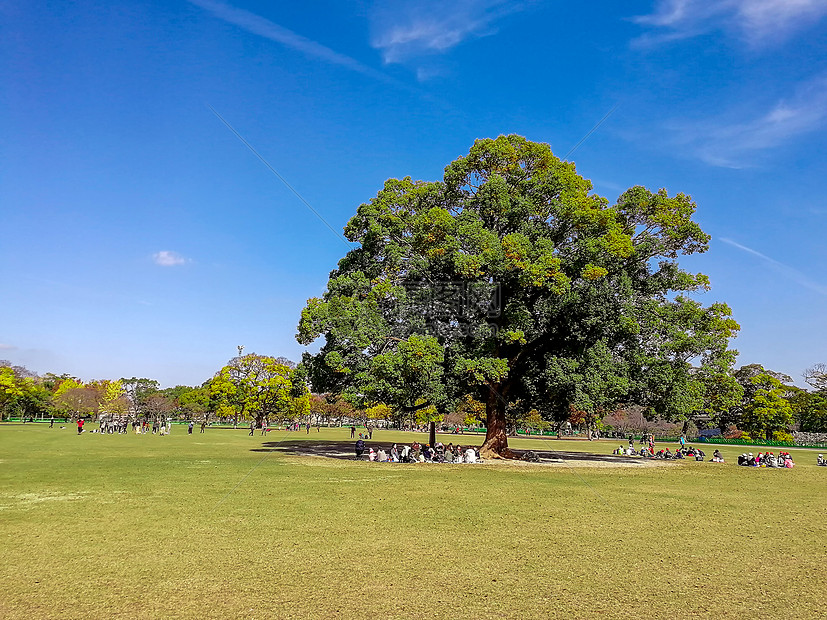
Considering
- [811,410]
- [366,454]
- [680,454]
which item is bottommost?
[366,454]

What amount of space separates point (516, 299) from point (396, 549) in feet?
62.6

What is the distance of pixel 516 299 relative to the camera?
27156mm

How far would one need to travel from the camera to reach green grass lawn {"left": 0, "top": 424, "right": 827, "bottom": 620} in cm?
681

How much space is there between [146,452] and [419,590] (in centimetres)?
2524

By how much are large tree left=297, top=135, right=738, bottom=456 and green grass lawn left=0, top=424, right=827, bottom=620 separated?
9028 mm

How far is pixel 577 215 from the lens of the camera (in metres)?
27.0

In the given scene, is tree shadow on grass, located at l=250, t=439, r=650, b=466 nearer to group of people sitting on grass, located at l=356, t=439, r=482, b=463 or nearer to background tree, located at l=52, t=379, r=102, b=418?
group of people sitting on grass, located at l=356, t=439, r=482, b=463

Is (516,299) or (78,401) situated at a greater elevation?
(516,299)

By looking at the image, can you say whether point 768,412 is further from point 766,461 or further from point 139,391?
point 139,391

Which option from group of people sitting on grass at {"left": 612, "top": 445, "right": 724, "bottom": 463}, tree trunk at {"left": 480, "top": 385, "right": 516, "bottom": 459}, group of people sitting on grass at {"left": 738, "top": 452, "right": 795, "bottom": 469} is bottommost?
group of people sitting on grass at {"left": 612, "top": 445, "right": 724, "bottom": 463}

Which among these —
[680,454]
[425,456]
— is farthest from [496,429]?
[680,454]

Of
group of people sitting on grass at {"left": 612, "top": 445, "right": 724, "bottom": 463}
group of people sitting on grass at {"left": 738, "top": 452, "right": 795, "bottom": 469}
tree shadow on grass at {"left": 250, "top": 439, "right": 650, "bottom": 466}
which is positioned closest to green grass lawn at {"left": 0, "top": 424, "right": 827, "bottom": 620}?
tree shadow on grass at {"left": 250, "top": 439, "right": 650, "bottom": 466}

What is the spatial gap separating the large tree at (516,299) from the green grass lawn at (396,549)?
903cm

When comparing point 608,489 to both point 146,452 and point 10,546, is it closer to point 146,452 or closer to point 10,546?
point 10,546
